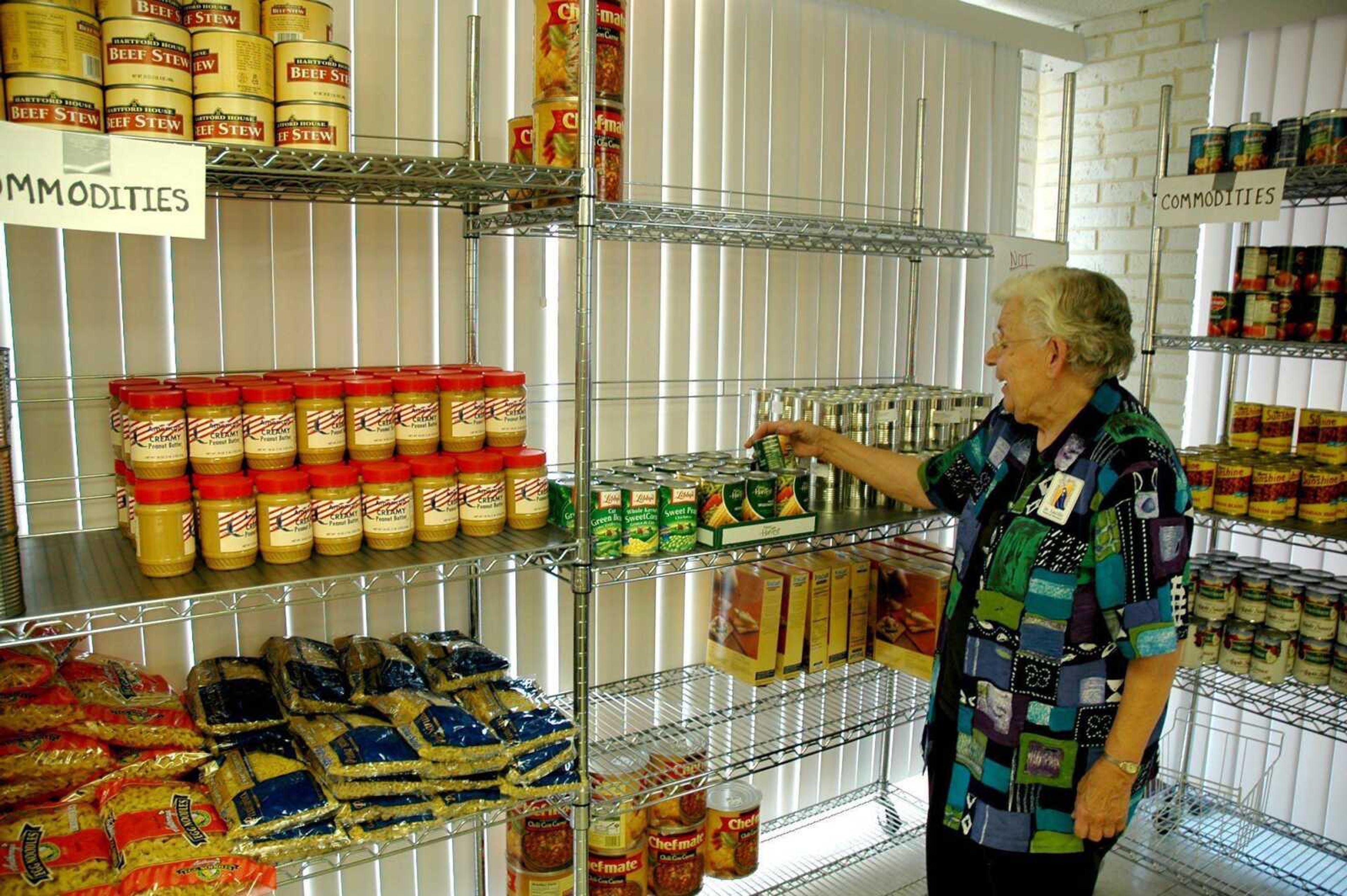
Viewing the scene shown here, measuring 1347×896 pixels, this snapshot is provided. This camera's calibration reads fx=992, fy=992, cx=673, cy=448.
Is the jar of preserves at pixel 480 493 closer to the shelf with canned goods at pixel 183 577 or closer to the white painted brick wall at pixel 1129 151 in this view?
the shelf with canned goods at pixel 183 577

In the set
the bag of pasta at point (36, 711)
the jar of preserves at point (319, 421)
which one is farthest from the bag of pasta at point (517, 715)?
the bag of pasta at point (36, 711)

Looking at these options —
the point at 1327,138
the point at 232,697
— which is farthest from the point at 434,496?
the point at 1327,138

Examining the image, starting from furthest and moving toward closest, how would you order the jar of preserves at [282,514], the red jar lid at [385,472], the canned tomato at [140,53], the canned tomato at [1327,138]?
the canned tomato at [1327,138]
the red jar lid at [385,472]
the jar of preserves at [282,514]
the canned tomato at [140,53]

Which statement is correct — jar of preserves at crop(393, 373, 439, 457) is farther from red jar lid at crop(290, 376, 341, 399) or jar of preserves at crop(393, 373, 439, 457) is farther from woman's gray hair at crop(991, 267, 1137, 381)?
woman's gray hair at crop(991, 267, 1137, 381)

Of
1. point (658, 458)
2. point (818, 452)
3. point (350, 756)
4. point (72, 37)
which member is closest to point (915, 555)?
point (818, 452)

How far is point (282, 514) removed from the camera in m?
1.63

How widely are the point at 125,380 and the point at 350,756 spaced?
83cm

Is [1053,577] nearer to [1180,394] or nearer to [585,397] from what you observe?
[585,397]

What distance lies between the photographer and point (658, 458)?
2486 millimetres

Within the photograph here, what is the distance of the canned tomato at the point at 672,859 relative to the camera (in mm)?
2500

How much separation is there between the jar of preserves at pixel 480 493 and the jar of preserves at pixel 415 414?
0.07 m

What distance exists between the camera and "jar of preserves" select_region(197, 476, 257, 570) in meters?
1.57

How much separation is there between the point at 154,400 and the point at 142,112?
16.8 inches

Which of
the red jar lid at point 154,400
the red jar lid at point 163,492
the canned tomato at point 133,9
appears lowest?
the red jar lid at point 163,492
